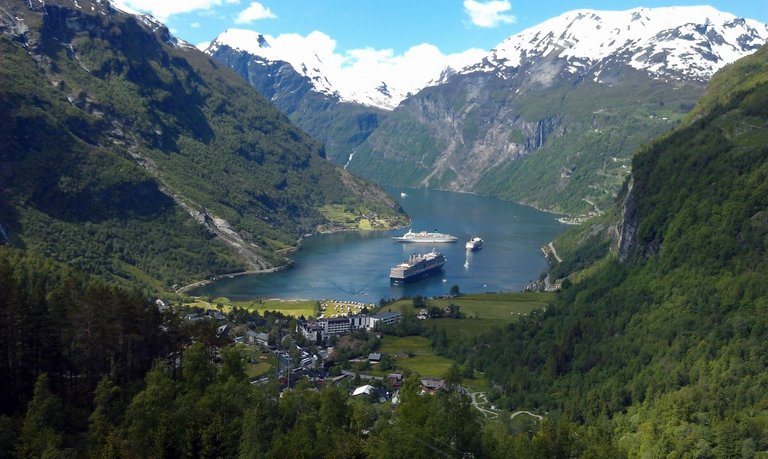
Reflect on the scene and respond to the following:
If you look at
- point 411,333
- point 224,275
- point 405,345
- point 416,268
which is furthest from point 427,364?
point 224,275

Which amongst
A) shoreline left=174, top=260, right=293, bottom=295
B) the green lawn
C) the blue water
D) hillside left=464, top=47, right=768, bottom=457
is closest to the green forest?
hillside left=464, top=47, right=768, bottom=457

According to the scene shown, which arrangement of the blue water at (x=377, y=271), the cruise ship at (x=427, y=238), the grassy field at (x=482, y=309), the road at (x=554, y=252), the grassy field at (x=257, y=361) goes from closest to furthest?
the grassy field at (x=257, y=361) < the grassy field at (x=482, y=309) < the blue water at (x=377, y=271) < the road at (x=554, y=252) < the cruise ship at (x=427, y=238)

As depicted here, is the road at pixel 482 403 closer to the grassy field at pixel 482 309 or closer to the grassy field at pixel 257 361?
the grassy field at pixel 257 361

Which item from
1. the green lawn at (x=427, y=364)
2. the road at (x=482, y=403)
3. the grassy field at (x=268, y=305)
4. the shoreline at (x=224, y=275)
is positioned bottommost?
the road at (x=482, y=403)

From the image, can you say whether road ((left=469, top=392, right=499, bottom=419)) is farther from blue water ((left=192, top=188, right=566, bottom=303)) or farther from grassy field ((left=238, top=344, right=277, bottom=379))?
blue water ((left=192, top=188, right=566, bottom=303))

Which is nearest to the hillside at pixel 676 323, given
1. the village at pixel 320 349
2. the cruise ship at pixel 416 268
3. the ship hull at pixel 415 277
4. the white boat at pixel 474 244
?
the village at pixel 320 349

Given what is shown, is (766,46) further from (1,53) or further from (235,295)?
(1,53)
